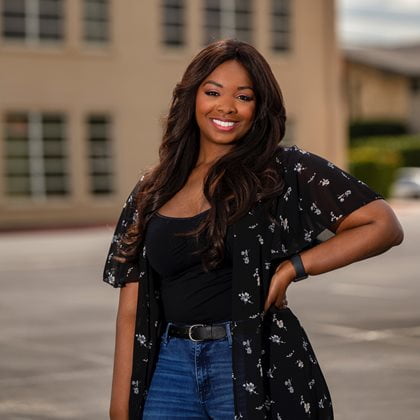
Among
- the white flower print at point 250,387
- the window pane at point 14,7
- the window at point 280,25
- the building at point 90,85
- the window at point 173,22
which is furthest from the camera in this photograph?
the window at point 280,25

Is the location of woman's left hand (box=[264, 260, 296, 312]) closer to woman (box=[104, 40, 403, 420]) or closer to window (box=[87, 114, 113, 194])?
woman (box=[104, 40, 403, 420])

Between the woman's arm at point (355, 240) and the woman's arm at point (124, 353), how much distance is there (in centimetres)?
50

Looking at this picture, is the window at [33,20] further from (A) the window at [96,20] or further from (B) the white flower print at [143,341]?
(B) the white flower print at [143,341]

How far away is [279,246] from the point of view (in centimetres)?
357

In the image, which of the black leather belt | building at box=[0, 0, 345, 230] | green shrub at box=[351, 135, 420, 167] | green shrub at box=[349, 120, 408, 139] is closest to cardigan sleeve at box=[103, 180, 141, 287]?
the black leather belt

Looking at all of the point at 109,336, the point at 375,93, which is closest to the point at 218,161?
the point at 109,336

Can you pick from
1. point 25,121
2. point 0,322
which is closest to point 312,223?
point 0,322

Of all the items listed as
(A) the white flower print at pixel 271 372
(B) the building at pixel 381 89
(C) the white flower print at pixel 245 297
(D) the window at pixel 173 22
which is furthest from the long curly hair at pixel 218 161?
(B) the building at pixel 381 89

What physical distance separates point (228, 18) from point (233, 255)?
1208 inches

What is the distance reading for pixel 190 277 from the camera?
360cm

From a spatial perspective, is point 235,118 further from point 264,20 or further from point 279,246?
point 264,20

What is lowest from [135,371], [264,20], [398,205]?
[398,205]

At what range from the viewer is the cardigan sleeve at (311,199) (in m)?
3.60

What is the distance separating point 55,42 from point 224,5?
4.97 metres
